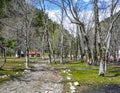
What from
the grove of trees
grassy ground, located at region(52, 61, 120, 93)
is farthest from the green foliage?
grassy ground, located at region(52, 61, 120, 93)

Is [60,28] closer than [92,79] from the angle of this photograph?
No

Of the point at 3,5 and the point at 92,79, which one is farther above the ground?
the point at 3,5

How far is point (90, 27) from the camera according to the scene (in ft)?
229

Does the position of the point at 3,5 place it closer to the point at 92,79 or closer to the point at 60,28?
the point at 60,28

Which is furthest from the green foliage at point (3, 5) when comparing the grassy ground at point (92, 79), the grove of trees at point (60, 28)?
the grassy ground at point (92, 79)

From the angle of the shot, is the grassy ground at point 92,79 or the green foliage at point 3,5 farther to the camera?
the green foliage at point 3,5

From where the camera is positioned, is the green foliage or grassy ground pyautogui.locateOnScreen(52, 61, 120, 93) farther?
the green foliage

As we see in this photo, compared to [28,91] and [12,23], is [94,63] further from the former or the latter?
[28,91]

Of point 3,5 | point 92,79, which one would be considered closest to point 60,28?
point 3,5

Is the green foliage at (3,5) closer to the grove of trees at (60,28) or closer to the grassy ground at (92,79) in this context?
the grove of trees at (60,28)

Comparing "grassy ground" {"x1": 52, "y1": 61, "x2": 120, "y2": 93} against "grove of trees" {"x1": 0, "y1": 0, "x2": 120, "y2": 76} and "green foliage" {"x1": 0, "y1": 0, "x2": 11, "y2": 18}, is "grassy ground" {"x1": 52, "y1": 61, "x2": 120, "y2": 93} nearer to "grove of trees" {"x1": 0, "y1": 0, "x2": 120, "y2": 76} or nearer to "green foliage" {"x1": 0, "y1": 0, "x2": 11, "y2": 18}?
"grove of trees" {"x1": 0, "y1": 0, "x2": 120, "y2": 76}

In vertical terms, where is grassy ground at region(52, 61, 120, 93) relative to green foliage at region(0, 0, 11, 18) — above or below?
below

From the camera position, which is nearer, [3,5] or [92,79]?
[92,79]

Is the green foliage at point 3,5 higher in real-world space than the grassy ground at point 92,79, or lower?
higher
